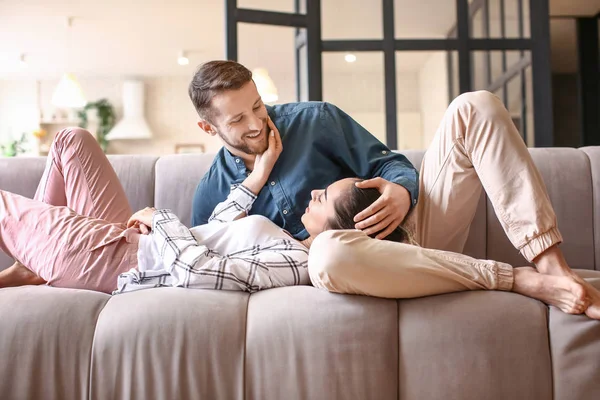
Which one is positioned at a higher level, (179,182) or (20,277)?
(179,182)

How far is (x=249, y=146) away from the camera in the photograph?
80.6 inches

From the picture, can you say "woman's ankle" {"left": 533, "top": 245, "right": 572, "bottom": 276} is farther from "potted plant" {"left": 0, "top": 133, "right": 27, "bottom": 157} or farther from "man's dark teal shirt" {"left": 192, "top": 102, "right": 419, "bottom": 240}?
"potted plant" {"left": 0, "top": 133, "right": 27, "bottom": 157}

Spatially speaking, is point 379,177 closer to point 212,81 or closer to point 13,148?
point 212,81

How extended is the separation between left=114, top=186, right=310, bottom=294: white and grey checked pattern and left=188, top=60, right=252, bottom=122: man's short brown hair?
16.0 inches

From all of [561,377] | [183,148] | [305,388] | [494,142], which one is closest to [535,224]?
[494,142]

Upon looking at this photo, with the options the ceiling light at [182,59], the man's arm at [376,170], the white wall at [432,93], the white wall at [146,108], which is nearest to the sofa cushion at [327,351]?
the man's arm at [376,170]

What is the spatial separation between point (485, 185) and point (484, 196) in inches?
29.3

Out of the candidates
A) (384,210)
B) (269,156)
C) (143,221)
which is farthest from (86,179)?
(384,210)

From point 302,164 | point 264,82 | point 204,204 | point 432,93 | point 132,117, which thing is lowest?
point 204,204

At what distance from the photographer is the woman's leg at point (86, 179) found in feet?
6.99

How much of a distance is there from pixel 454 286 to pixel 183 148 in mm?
8582

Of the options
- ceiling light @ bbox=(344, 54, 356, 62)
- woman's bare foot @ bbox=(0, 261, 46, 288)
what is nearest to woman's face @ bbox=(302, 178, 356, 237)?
woman's bare foot @ bbox=(0, 261, 46, 288)

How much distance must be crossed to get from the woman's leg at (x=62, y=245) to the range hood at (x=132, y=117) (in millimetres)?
7557

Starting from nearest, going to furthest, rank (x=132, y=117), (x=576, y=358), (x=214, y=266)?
1. (x=576, y=358)
2. (x=214, y=266)
3. (x=132, y=117)
